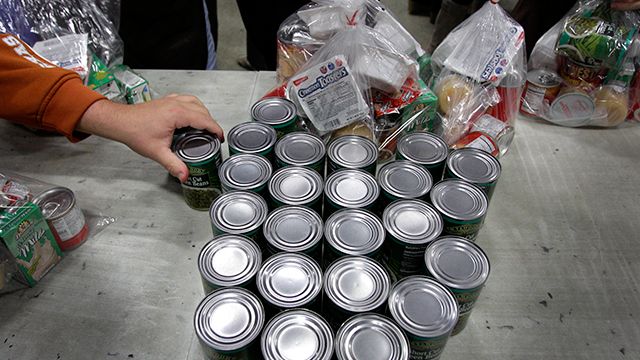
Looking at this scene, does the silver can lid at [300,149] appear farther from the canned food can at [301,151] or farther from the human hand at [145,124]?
the human hand at [145,124]

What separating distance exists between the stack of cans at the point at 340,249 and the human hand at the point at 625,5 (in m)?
0.73

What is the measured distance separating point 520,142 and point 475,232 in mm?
624

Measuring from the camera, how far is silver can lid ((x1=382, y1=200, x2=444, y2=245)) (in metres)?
0.94

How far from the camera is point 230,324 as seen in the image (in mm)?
816

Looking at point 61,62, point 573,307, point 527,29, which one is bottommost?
point 573,307

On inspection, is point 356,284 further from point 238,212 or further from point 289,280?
point 238,212

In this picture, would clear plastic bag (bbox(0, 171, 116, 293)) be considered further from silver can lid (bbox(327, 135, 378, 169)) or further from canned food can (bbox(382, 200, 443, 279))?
canned food can (bbox(382, 200, 443, 279))

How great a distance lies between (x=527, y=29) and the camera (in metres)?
1.91

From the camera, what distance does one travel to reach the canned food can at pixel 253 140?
3.78 feet

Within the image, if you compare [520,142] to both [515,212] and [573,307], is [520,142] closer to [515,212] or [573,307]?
[515,212]

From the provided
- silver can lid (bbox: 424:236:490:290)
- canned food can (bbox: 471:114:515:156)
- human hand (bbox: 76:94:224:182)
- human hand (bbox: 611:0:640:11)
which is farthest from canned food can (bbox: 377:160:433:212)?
human hand (bbox: 611:0:640:11)

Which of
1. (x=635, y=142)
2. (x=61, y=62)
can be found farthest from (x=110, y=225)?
(x=635, y=142)

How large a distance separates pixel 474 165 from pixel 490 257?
24 cm

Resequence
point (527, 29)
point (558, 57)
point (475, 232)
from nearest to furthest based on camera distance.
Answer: point (475, 232)
point (558, 57)
point (527, 29)
